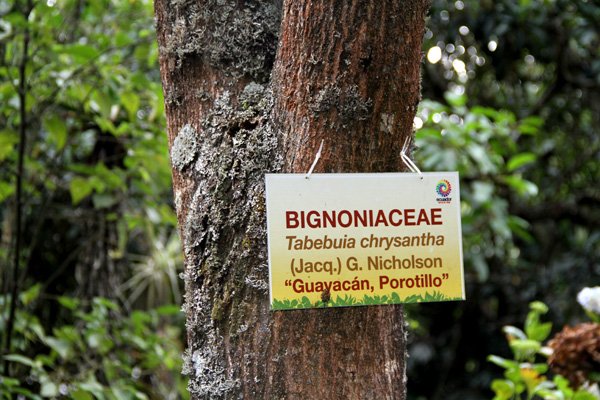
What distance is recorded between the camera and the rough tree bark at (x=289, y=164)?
0.61m

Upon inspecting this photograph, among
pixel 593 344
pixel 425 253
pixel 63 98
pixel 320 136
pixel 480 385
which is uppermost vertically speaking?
pixel 63 98

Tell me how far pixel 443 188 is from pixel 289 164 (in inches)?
7.7

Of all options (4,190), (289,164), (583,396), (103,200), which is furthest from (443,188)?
(4,190)

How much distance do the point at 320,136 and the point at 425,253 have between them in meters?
0.19

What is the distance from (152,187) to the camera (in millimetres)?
A: 1713

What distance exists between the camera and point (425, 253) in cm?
66

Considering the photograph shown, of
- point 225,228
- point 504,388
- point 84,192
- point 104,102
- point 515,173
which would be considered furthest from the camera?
point 515,173

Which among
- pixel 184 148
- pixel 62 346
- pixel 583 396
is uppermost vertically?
pixel 184 148

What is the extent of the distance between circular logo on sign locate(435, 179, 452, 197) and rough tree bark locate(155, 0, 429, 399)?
6cm

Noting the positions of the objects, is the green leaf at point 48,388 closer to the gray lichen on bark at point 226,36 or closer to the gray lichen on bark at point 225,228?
the gray lichen on bark at point 225,228

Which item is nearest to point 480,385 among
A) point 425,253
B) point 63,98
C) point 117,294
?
point 117,294

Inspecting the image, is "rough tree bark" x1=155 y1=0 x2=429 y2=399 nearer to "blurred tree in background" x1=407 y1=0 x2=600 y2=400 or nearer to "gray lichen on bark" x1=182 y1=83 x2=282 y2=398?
"gray lichen on bark" x1=182 y1=83 x2=282 y2=398

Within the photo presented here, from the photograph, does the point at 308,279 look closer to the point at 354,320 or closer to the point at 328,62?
the point at 354,320

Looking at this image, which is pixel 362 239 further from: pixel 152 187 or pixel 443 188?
pixel 152 187
